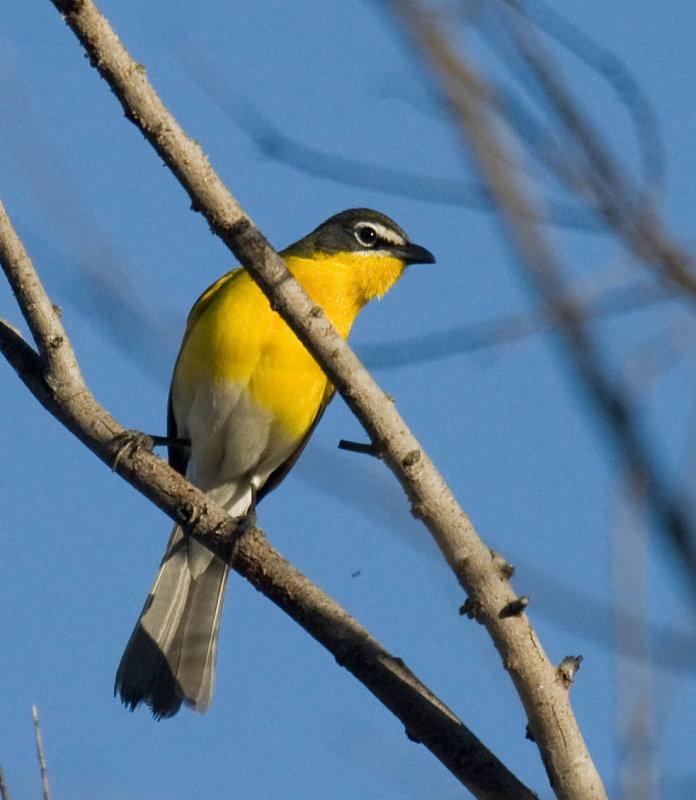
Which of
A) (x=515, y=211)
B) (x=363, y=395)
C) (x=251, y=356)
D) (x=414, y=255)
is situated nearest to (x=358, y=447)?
(x=363, y=395)

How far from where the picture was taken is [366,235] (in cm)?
719

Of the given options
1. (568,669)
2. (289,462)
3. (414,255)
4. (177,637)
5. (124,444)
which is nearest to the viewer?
(568,669)

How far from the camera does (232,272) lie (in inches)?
261

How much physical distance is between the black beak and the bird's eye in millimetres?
157

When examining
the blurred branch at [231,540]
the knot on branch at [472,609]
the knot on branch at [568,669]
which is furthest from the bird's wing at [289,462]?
the knot on branch at [568,669]

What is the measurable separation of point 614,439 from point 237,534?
2.38m

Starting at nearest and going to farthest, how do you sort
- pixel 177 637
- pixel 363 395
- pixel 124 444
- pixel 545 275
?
pixel 545 275, pixel 363 395, pixel 124 444, pixel 177 637

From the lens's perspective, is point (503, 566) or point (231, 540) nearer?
point (503, 566)

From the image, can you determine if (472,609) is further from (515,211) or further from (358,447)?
(515,211)

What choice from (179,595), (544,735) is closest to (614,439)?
(544,735)

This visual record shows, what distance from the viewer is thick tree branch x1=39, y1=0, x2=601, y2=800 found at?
10.4ft

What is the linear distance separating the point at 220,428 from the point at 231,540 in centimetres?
245

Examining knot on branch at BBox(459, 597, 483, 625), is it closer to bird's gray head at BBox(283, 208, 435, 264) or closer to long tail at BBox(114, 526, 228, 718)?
long tail at BBox(114, 526, 228, 718)

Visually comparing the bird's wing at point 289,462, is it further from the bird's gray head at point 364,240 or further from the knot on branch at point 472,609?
the knot on branch at point 472,609
